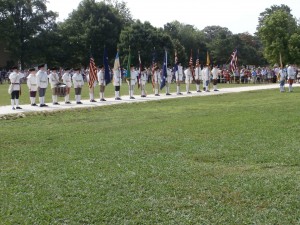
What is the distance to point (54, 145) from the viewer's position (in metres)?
10.1

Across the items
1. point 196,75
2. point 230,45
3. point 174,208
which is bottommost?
point 174,208

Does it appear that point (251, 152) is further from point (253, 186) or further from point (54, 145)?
point (54, 145)

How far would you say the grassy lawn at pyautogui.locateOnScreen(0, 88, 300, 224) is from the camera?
18.1 ft

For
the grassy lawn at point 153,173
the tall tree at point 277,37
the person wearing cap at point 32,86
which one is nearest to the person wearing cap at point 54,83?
the person wearing cap at point 32,86

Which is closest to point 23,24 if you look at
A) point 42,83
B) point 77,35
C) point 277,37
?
point 77,35

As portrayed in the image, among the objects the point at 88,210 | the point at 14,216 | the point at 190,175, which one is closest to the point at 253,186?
the point at 190,175

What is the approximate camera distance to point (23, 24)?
63.1 metres

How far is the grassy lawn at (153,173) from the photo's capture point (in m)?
5.51

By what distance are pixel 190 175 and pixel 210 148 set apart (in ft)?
7.20

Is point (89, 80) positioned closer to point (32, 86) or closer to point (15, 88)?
point (32, 86)

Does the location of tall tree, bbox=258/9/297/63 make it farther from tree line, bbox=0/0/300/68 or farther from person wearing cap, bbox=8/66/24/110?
person wearing cap, bbox=8/66/24/110

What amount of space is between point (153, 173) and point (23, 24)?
60102 millimetres

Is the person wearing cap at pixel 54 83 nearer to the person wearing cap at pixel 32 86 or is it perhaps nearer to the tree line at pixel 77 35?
the person wearing cap at pixel 32 86

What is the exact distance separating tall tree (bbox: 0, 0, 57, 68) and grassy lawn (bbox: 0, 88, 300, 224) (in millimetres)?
50038
